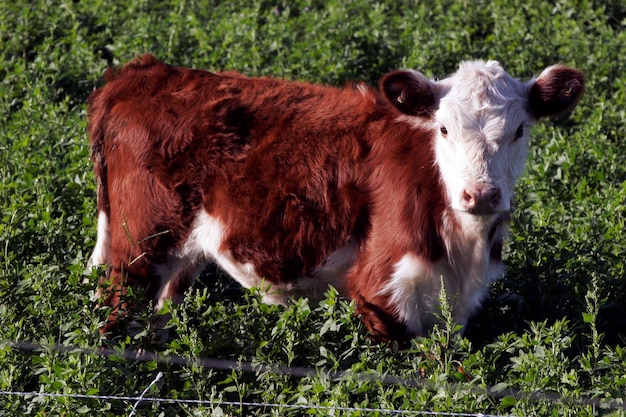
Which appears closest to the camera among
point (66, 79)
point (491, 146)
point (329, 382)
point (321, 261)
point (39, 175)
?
point (329, 382)

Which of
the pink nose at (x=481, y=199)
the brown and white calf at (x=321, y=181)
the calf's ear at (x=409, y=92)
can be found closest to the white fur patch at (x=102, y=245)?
the brown and white calf at (x=321, y=181)

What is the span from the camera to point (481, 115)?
5371 mm

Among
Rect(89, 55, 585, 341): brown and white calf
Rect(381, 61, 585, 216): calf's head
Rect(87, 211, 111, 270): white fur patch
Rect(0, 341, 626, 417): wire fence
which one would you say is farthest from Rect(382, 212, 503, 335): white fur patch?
Rect(87, 211, 111, 270): white fur patch

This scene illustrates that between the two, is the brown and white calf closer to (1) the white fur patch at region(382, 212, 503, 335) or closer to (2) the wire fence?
(1) the white fur patch at region(382, 212, 503, 335)

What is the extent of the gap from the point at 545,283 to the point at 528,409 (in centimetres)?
187

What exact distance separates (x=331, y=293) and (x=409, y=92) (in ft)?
3.97

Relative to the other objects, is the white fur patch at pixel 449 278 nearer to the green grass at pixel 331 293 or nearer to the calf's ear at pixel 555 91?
the green grass at pixel 331 293

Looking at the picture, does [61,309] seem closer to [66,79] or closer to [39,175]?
[39,175]

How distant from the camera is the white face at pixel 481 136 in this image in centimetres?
512

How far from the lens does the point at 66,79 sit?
9.42m

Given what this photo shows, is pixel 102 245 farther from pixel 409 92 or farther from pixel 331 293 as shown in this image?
pixel 409 92

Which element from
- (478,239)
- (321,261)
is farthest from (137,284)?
(478,239)

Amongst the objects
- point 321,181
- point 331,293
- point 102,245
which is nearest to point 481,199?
point 331,293

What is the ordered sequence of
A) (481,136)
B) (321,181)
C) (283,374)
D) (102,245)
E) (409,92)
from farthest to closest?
1. (102,245)
2. (321,181)
3. (409,92)
4. (481,136)
5. (283,374)
